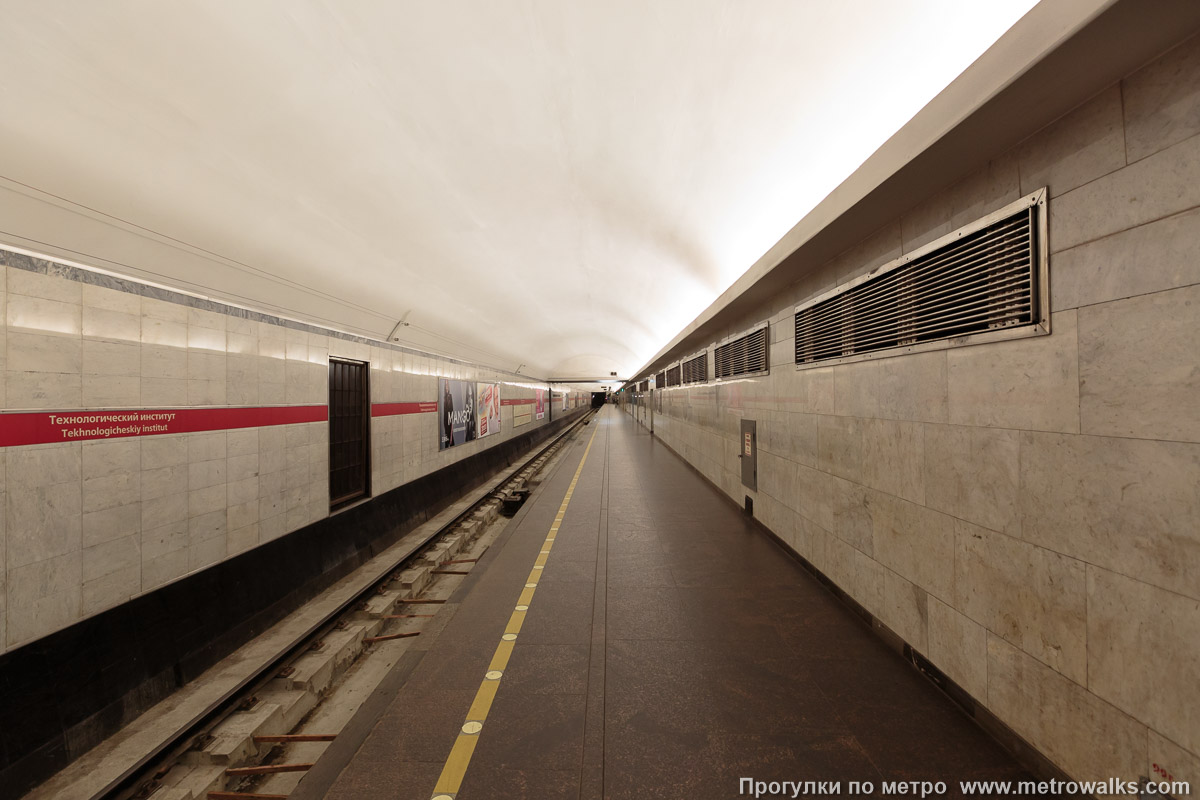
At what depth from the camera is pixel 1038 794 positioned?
1917mm

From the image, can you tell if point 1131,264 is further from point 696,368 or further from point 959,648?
point 696,368

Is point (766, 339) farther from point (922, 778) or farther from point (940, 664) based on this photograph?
point (922, 778)

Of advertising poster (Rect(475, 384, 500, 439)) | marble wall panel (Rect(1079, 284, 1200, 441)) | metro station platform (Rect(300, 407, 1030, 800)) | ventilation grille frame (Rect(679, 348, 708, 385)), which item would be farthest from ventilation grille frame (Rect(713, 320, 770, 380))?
advertising poster (Rect(475, 384, 500, 439))

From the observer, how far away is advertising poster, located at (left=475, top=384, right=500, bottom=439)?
12812mm

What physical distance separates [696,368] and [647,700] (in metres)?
8.72

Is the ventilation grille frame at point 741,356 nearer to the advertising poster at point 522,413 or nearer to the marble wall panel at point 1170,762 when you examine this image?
the marble wall panel at point 1170,762

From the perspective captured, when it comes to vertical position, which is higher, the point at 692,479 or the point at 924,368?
the point at 924,368

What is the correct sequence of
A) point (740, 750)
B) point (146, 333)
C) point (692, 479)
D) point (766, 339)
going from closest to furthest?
point (740, 750)
point (146, 333)
point (766, 339)
point (692, 479)

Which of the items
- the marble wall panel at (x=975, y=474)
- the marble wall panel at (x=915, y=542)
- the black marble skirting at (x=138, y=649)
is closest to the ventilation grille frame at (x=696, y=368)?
the marble wall panel at (x=915, y=542)

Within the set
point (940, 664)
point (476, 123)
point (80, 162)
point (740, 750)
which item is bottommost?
point (740, 750)

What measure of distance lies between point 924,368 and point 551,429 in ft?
85.5

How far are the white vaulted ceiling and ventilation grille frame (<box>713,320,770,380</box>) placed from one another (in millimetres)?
1060

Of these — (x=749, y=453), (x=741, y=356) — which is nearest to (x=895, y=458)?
(x=749, y=453)

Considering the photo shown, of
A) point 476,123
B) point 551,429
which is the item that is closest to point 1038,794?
point 476,123
